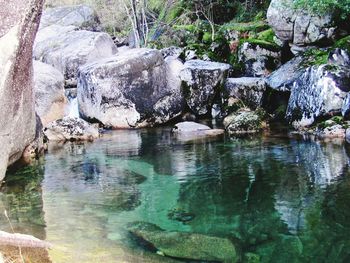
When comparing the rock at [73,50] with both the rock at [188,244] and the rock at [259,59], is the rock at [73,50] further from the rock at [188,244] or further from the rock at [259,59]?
the rock at [188,244]

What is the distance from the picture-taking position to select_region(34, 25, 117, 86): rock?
2253cm

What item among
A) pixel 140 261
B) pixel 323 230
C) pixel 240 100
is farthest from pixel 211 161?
pixel 240 100

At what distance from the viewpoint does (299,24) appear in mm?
16125

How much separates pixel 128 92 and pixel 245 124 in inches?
196

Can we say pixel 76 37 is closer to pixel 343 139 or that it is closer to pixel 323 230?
pixel 343 139

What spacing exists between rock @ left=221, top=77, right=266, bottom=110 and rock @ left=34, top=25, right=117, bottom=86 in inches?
305

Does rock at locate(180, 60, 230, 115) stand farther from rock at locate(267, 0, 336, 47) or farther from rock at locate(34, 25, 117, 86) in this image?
rock at locate(34, 25, 117, 86)

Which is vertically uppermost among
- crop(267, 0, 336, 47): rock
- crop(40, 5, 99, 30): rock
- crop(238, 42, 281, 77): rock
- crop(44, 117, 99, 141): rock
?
crop(40, 5, 99, 30): rock

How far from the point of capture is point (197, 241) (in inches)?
225

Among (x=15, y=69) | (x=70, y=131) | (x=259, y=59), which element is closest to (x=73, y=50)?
(x=70, y=131)

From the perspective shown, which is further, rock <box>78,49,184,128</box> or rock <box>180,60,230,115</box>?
rock <box>180,60,230,115</box>


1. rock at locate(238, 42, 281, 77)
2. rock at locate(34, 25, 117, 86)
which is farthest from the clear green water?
rock at locate(34, 25, 117, 86)

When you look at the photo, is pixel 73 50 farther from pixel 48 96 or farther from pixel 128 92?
pixel 128 92

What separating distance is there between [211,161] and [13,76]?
4.67m
